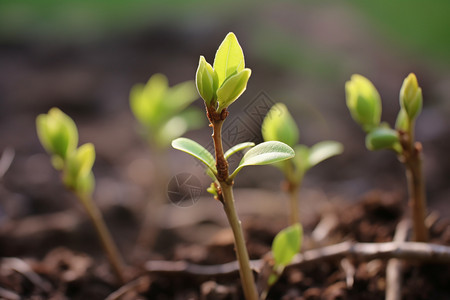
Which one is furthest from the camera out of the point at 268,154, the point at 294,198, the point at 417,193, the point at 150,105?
the point at 150,105

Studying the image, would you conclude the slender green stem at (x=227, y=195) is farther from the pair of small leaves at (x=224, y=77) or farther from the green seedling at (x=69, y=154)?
the green seedling at (x=69, y=154)

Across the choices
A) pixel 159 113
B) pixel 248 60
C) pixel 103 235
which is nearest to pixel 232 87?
pixel 103 235

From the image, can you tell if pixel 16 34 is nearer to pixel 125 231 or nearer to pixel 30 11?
pixel 30 11

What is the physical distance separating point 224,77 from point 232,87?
0.07 m

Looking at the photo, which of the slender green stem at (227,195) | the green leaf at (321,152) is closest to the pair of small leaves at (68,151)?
the slender green stem at (227,195)

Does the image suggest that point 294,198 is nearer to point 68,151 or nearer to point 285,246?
point 285,246

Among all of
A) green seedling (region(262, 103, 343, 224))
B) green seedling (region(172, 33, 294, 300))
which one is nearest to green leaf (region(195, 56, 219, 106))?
green seedling (region(172, 33, 294, 300))

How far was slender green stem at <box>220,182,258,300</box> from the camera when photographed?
0.62 m

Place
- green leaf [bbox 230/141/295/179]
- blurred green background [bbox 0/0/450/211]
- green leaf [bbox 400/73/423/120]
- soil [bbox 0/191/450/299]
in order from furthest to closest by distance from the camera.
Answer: blurred green background [bbox 0/0/450/211]
soil [bbox 0/191/450/299]
green leaf [bbox 400/73/423/120]
green leaf [bbox 230/141/295/179]

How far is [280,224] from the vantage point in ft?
3.82

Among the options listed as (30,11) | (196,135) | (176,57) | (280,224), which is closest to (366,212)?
(280,224)

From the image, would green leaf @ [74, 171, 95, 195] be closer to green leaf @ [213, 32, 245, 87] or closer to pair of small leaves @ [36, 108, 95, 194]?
pair of small leaves @ [36, 108, 95, 194]

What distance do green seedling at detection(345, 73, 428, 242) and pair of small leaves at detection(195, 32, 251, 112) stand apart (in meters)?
0.26

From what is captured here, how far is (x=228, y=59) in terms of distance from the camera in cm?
63
